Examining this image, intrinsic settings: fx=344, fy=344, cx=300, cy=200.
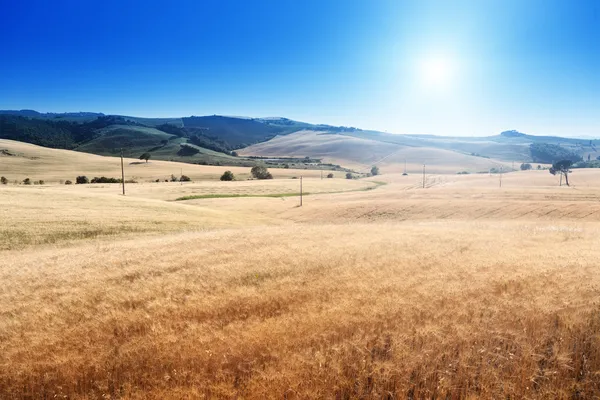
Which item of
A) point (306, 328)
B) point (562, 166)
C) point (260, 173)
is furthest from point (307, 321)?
point (562, 166)

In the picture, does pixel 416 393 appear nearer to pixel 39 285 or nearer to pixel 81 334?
pixel 81 334

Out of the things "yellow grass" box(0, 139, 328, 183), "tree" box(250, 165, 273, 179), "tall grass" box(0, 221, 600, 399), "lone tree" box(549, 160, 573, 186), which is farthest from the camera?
"tree" box(250, 165, 273, 179)

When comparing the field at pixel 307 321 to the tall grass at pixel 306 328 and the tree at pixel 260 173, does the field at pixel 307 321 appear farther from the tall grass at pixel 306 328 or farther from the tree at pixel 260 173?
the tree at pixel 260 173

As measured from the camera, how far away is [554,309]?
28.4 feet

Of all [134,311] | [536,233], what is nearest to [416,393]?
[134,311]

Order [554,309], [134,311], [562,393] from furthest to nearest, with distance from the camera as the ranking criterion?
[134,311]
[554,309]
[562,393]

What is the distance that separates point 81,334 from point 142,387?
2842mm

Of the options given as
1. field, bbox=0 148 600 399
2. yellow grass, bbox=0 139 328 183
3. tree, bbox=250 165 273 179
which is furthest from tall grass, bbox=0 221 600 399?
tree, bbox=250 165 273 179

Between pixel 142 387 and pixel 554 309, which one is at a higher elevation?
pixel 554 309

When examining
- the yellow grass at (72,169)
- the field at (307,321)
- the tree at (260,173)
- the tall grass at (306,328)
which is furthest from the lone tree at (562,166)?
the tall grass at (306,328)

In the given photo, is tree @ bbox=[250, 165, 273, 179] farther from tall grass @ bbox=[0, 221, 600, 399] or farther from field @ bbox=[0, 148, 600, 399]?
tall grass @ bbox=[0, 221, 600, 399]

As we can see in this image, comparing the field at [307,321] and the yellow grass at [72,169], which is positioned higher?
the yellow grass at [72,169]

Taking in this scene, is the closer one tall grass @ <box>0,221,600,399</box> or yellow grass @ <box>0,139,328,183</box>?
tall grass @ <box>0,221,600,399</box>

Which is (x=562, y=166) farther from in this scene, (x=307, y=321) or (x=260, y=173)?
(x=307, y=321)
